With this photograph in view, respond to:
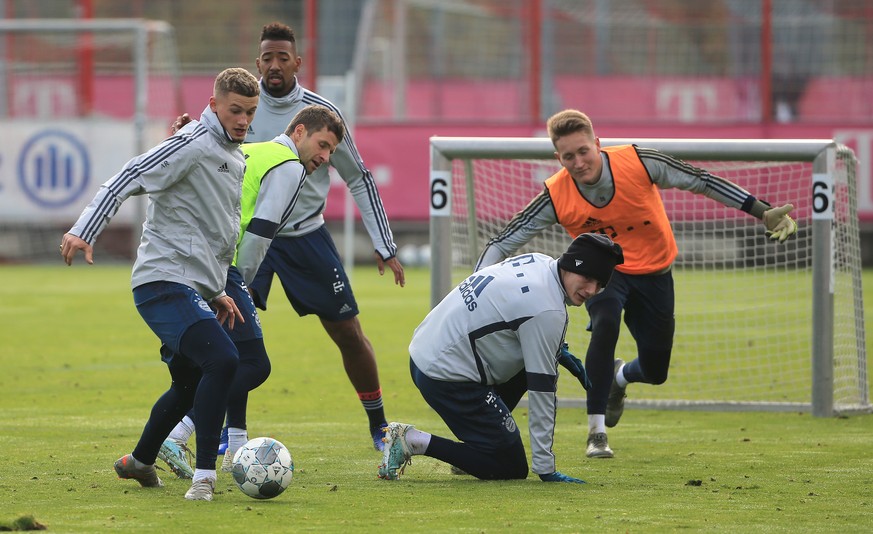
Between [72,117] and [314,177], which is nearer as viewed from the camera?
[314,177]

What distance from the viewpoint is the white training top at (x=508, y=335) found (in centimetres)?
594

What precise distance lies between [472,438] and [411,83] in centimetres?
1800

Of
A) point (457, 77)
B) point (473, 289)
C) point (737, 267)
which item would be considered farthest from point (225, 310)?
point (457, 77)

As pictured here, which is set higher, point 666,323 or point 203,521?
point 666,323

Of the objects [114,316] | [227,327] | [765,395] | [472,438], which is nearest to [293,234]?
[227,327]

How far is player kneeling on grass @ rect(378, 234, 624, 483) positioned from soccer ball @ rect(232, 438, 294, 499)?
68 cm

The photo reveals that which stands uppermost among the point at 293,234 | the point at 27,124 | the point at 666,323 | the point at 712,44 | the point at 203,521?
the point at 712,44

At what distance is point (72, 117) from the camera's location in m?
22.5

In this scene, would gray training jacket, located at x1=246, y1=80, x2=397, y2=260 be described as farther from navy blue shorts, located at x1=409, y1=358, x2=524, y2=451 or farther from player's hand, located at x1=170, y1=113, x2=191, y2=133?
navy blue shorts, located at x1=409, y1=358, x2=524, y2=451

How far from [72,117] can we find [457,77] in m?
6.46

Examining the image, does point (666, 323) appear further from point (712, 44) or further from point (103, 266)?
point (103, 266)

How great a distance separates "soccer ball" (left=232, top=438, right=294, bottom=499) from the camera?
5.61 metres

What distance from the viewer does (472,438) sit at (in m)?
6.24

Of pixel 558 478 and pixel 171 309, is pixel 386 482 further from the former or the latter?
pixel 171 309
